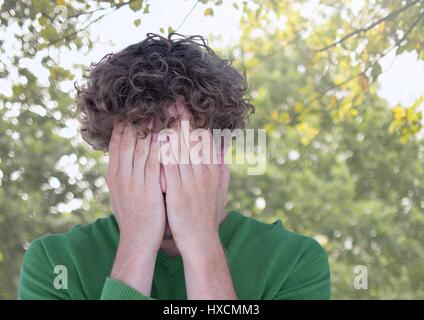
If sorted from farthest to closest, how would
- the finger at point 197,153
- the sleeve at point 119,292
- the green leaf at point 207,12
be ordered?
the green leaf at point 207,12, the finger at point 197,153, the sleeve at point 119,292

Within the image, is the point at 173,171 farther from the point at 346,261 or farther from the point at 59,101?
the point at 346,261

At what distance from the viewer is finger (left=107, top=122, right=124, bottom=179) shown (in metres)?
1.32

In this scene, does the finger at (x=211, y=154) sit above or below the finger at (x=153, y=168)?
above

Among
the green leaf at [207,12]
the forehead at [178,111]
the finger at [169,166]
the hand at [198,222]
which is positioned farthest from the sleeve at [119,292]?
the green leaf at [207,12]

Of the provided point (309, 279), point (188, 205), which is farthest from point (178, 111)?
point (309, 279)

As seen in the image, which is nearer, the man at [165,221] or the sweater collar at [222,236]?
the man at [165,221]

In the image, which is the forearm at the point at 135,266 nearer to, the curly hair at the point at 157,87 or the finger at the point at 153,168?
the finger at the point at 153,168

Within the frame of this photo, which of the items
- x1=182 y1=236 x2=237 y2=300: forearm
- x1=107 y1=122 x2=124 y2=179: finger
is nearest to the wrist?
x1=182 y1=236 x2=237 y2=300: forearm

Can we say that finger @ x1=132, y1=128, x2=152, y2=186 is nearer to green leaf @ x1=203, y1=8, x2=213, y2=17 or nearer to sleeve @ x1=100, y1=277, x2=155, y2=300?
sleeve @ x1=100, y1=277, x2=155, y2=300

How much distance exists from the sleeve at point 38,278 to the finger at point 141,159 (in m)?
0.27

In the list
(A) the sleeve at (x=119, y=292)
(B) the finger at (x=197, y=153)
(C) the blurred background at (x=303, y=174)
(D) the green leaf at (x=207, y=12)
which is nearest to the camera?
(A) the sleeve at (x=119, y=292)

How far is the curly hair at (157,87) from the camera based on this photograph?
1314 millimetres

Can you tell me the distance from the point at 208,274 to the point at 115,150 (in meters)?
0.31

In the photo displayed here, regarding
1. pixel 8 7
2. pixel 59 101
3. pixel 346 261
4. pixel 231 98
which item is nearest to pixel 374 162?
pixel 346 261
